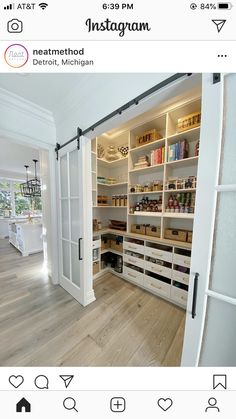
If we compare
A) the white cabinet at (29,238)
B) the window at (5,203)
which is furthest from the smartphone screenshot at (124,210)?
the window at (5,203)

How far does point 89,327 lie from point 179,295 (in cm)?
111

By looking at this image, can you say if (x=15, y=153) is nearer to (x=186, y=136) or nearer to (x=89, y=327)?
(x=186, y=136)

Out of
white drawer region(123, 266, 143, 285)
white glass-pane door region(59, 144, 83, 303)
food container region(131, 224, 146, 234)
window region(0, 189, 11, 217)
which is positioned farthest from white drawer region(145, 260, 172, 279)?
window region(0, 189, 11, 217)

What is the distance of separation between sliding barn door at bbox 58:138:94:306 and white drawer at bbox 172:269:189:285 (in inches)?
42.7

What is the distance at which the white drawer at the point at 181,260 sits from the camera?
1628 mm

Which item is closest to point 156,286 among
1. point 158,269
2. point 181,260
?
point 158,269
